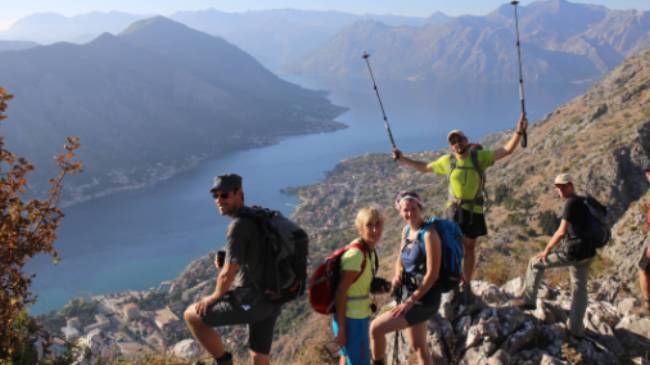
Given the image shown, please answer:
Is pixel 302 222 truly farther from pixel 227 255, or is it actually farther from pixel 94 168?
pixel 227 255

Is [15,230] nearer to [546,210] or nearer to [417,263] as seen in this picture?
[417,263]

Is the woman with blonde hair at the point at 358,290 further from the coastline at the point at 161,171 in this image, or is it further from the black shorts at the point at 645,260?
the coastline at the point at 161,171

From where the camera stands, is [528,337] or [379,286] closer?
[379,286]

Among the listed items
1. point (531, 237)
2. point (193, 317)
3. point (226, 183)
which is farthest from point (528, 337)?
point (531, 237)

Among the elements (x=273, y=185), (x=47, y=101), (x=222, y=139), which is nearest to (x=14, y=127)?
(x=47, y=101)

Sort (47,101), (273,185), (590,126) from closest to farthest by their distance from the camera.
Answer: (590,126) → (273,185) → (47,101)

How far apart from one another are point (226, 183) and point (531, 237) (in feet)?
119

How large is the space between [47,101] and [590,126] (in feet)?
585

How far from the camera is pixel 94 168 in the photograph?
479 feet

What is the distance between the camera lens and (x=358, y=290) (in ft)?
14.3

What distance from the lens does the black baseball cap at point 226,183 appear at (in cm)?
407

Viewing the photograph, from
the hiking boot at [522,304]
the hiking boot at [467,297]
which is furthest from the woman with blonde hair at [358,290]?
the hiking boot at [522,304]

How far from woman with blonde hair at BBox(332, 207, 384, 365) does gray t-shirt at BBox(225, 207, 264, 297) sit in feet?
2.58

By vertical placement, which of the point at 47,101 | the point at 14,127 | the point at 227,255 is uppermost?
the point at 47,101
